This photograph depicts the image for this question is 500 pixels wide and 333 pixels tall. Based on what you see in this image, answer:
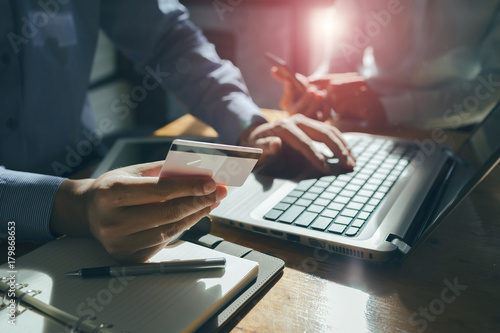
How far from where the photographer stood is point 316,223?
1.88 ft

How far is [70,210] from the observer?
0.55 m

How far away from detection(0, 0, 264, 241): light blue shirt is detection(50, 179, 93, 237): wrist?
33 cm

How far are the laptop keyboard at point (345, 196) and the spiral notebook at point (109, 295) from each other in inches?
5.3

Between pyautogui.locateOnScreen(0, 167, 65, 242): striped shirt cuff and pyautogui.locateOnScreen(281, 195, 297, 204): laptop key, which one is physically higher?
pyautogui.locateOnScreen(0, 167, 65, 242): striped shirt cuff

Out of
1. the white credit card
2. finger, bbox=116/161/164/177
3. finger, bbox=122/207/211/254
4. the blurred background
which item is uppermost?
the white credit card

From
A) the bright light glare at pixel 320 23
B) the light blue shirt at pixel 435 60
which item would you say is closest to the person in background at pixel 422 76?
the light blue shirt at pixel 435 60

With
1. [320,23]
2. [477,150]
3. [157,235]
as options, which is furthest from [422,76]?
[320,23]

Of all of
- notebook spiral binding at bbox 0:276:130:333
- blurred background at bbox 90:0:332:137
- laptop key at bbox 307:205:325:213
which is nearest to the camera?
notebook spiral binding at bbox 0:276:130:333

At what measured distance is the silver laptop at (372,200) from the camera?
0.52 metres

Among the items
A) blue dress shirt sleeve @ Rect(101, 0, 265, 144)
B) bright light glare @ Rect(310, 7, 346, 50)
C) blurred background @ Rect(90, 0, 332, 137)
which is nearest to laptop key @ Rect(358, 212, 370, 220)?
blue dress shirt sleeve @ Rect(101, 0, 265, 144)

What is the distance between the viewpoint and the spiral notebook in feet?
1.29

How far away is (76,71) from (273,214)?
29.0 inches

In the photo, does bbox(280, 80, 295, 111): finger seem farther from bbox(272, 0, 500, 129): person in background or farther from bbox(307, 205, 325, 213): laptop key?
bbox(307, 205, 325, 213): laptop key

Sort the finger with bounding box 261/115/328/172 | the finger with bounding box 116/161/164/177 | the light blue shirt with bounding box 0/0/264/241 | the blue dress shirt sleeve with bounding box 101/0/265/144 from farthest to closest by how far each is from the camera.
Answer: the blue dress shirt sleeve with bounding box 101/0/265/144, the light blue shirt with bounding box 0/0/264/241, the finger with bounding box 261/115/328/172, the finger with bounding box 116/161/164/177
